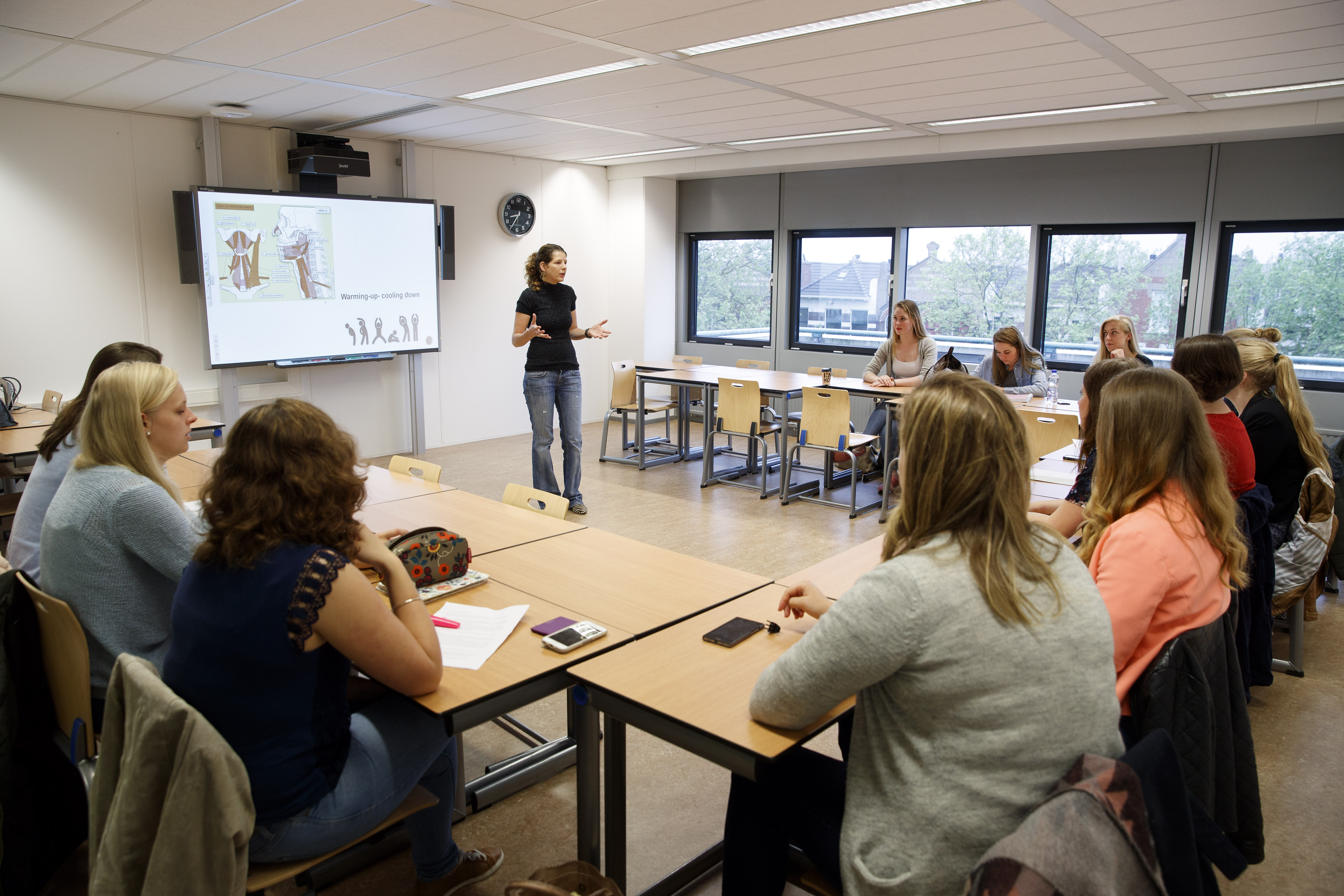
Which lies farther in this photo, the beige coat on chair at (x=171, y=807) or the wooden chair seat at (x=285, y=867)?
the wooden chair seat at (x=285, y=867)

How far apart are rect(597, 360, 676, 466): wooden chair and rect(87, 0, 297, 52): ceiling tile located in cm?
380

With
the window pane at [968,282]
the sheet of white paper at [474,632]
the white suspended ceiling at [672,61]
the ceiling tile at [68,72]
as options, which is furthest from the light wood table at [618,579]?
the window pane at [968,282]

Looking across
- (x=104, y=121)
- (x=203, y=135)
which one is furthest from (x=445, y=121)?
(x=104, y=121)

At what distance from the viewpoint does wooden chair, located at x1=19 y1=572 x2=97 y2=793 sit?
72.2 inches

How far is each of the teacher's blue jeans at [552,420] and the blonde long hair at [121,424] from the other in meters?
3.39

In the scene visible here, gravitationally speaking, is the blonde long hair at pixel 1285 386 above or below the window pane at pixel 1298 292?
below

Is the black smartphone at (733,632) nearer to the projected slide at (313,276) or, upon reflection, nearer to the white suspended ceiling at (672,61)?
the white suspended ceiling at (672,61)

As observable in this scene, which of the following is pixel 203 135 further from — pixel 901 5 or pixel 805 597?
pixel 805 597

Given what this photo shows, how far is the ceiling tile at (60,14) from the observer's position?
3.56 meters

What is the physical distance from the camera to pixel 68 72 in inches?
188

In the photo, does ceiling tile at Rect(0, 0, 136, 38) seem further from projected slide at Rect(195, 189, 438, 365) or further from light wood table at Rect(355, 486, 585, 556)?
light wood table at Rect(355, 486, 585, 556)

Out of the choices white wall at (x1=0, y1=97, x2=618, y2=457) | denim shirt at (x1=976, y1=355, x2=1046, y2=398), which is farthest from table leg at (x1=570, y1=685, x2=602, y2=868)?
white wall at (x1=0, y1=97, x2=618, y2=457)

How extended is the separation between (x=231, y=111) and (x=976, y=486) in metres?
6.16

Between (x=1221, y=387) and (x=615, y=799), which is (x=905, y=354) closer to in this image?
(x=1221, y=387)
